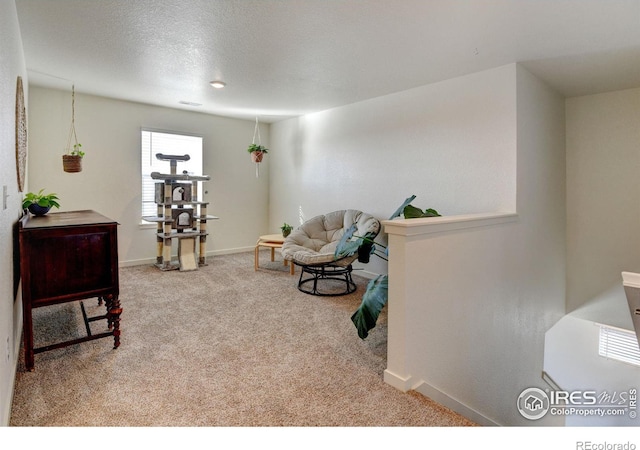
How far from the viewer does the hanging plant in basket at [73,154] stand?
3439mm

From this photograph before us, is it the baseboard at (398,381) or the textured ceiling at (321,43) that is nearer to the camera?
the baseboard at (398,381)

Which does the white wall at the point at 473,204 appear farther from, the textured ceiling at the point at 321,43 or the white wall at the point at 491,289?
the textured ceiling at the point at 321,43

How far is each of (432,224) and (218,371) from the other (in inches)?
63.7

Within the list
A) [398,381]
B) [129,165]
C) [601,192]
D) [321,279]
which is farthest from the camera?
[129,165]

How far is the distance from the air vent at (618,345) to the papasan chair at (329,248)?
9.64ft

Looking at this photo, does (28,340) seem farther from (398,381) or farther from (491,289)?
(491,289)

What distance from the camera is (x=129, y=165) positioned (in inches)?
190

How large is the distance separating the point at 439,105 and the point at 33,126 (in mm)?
4750

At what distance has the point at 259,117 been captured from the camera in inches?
224

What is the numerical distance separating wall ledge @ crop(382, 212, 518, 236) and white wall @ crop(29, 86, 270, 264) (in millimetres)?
4177

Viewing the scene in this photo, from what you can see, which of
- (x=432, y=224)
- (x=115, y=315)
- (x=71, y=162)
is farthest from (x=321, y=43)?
(x=71, y=162)

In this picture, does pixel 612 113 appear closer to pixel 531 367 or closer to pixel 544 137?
pixel 544 137

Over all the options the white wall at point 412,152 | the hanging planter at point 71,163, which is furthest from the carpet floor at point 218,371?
the white wall at point 412,152

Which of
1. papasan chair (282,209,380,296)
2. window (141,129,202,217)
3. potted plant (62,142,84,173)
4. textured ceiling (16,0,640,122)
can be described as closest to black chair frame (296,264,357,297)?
papasan chair (282,209,380,296)
